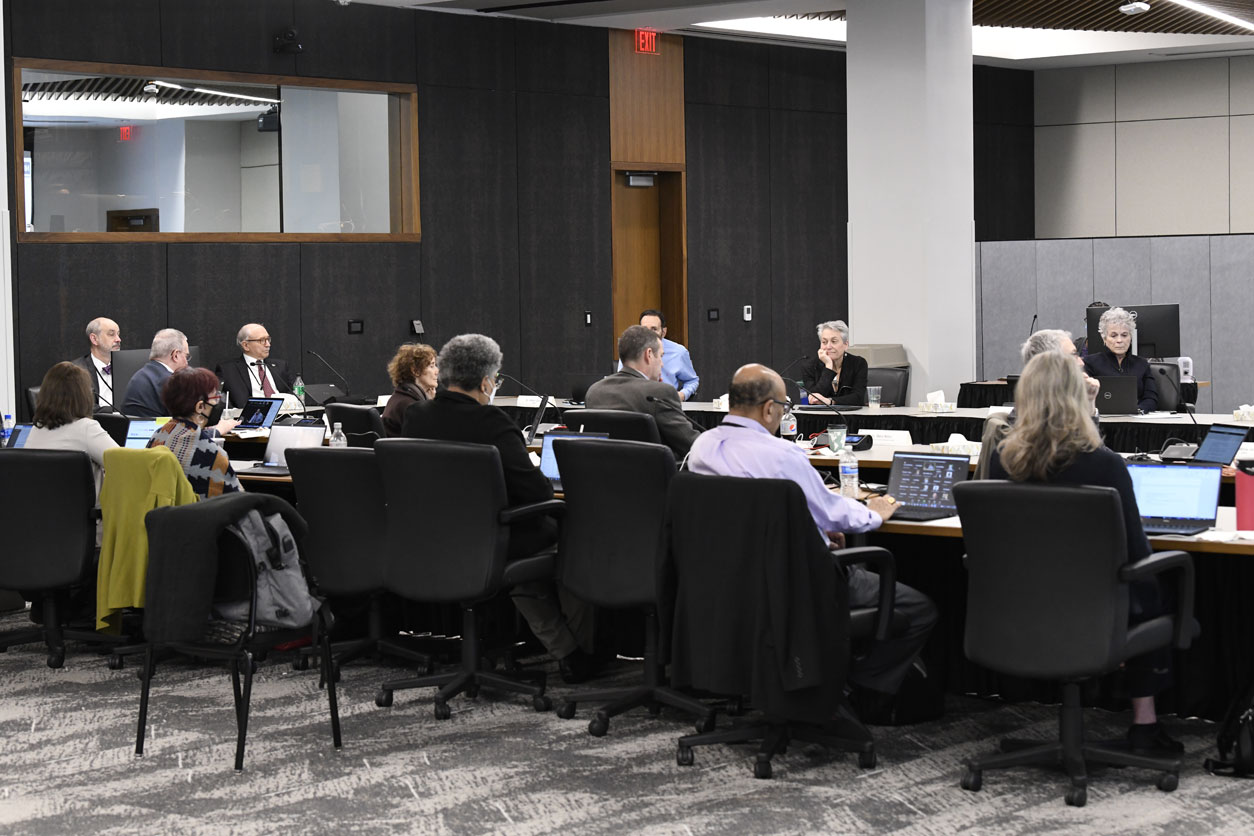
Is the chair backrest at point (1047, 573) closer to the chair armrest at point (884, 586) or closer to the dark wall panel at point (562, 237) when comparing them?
the chair armrest at point (884, 586)

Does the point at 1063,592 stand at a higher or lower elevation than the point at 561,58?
lower

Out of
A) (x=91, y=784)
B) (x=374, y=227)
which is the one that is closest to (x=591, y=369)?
(x=374, y=227)

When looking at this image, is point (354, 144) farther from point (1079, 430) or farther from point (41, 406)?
point (1079, 430)

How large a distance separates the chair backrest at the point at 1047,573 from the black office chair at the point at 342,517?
2118 mm

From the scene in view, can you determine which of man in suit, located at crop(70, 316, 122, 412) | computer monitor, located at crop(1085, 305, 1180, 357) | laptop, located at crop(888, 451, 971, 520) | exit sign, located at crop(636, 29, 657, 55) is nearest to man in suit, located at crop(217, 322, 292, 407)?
man in suit, located at crop(70, 316, 122, 412)

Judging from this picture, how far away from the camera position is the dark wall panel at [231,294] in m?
11.5

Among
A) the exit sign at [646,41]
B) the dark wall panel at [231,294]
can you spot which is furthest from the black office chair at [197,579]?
the exit sign at [646,41]

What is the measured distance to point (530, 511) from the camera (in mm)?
5250

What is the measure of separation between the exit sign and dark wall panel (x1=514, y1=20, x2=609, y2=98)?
0.35m

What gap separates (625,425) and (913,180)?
5.81 metres

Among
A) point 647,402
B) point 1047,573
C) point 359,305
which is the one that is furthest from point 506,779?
point 359,305

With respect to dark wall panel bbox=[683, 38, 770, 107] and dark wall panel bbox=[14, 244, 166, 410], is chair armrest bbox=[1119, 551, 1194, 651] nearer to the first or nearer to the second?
dark wall panel bbox=[14, 244, 166, 410]

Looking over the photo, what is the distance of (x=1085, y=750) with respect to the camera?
14.4ft

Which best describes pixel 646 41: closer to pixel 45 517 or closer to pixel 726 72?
pixel 726 72
